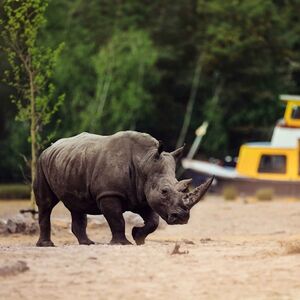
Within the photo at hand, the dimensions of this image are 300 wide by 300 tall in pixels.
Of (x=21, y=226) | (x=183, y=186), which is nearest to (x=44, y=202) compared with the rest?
(x=183, y=186)

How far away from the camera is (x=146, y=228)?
47.2 feet

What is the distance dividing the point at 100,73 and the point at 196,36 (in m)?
7.15

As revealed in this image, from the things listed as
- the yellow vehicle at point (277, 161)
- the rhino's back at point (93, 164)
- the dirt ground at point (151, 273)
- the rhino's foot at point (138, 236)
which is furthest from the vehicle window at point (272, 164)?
the dirt ground at point (151, 273)

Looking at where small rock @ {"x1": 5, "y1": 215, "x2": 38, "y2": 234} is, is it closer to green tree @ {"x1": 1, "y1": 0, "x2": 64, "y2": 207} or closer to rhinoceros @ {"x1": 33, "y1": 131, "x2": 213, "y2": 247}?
green tree @ {"x1": 1, "y1": 0, "x2": 64, "y2": 207}

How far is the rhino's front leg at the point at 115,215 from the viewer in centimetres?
1405

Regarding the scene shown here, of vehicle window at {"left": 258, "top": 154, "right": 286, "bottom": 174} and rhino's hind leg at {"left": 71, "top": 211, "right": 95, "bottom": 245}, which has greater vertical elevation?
rhino's hind leg at {"left": 71, "top": 211, "right": 95, "bottom": 245}

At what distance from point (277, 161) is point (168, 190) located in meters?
23.2

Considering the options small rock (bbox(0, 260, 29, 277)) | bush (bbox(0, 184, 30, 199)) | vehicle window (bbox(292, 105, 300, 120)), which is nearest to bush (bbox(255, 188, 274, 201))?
vehicle window (bbox(292, 105, 300, 120))

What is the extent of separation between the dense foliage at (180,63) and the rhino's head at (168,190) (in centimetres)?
2878

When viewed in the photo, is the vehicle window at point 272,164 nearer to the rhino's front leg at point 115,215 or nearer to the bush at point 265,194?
the bush at point 265,194

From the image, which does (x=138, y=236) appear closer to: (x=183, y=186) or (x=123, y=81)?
(x=183, y=186)

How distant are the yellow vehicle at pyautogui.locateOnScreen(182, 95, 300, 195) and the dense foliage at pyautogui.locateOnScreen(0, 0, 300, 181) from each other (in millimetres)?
7488

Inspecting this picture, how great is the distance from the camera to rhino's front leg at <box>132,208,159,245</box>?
14.4m

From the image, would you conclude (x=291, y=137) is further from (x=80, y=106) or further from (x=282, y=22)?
(x=282, y=22)
